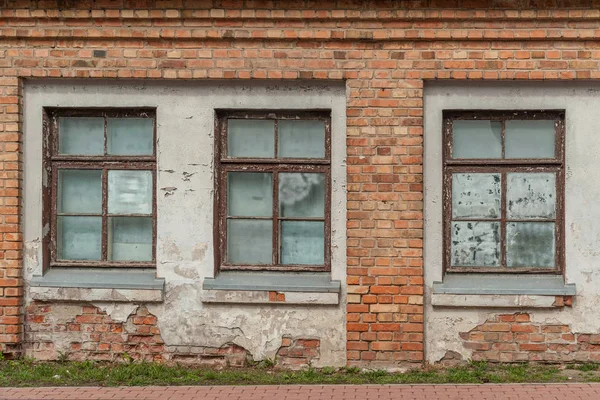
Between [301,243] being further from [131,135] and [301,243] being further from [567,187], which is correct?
[567,187]

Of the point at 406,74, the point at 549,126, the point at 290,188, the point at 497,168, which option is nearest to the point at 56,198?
the point at 290,188

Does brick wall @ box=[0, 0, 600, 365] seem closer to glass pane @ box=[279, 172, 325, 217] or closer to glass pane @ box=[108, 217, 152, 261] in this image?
glass pane @ box=[279, 172, 325, 217]

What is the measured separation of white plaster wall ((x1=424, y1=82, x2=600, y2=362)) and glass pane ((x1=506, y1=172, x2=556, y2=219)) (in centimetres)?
20

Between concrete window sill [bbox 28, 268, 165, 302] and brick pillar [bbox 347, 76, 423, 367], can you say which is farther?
concrete window sill [bbox 28, 268, 165, 302]

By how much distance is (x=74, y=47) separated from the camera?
28.6 feet

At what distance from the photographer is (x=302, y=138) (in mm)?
8875

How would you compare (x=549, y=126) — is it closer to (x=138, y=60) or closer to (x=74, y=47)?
(x=138, y=60)

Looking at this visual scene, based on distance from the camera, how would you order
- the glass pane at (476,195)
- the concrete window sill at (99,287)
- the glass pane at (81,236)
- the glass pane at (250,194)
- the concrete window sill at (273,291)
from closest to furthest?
the concrete window sill at (273,291), the concrete window sill at (99,287), the glass pane at (476,195), the glass pane at (250,194), the glass pane at (81,236)

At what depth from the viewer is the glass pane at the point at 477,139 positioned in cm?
879

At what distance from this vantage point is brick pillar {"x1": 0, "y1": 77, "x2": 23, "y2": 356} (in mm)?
8719

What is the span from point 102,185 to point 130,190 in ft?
0.97

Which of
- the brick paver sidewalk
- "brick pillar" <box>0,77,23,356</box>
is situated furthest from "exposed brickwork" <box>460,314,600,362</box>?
"brick pillar" <box>0,77,23,356</box>

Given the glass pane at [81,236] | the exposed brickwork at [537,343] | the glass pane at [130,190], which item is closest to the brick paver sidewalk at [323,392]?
the exposed brickwork at [537,343]

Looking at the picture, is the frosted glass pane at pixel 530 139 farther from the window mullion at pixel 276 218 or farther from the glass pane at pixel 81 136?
the glass pane at pixel 81 136
